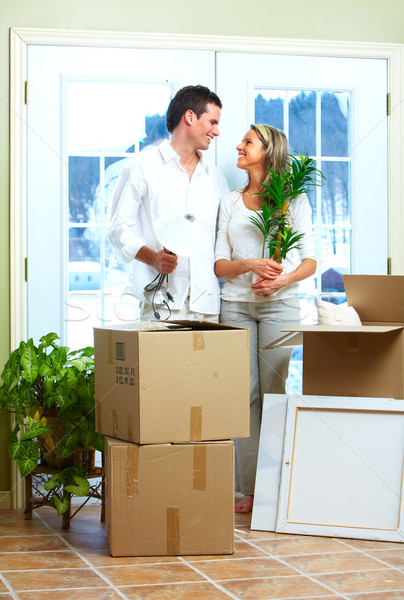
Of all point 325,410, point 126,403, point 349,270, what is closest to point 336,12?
point 349,270

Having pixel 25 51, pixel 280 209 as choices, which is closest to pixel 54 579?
pixel 280 209

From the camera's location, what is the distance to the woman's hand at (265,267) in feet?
8.53

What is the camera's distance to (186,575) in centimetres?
193

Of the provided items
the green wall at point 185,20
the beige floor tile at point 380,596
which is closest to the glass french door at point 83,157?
the green wall at point 185,20

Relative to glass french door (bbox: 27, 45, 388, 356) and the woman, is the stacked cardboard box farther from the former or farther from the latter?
glass french door (bbox: 27, 45, 388, 356)

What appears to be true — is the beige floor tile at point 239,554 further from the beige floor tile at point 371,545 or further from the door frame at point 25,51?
the door frame at point 25,51

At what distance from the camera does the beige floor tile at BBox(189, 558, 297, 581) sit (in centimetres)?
194

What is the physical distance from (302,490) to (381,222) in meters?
1.31

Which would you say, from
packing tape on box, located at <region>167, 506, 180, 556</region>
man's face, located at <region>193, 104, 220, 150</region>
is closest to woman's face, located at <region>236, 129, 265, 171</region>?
man's face, located at <region>193, 104, 220, 150</region>

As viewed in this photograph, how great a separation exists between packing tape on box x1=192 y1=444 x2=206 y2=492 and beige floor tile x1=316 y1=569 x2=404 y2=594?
1.41 ft

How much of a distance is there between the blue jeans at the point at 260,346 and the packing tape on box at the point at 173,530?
0.68 metres

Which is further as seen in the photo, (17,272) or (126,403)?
(17,272)

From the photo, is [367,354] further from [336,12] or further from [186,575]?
[336,12]

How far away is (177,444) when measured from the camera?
82.2 inches
